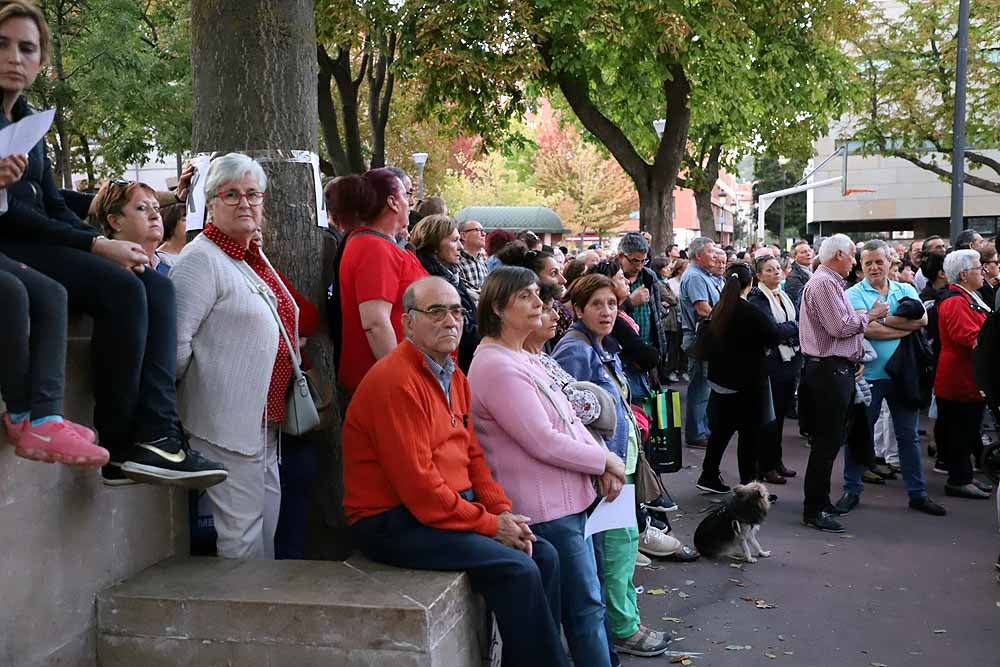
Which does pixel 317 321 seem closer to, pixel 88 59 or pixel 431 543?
pixel 431 543

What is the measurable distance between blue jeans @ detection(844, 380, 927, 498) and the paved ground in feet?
0.65

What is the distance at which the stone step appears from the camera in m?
3.35

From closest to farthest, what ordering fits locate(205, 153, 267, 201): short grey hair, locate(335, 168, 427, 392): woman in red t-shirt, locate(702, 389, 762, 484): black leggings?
locate(205, 153, 267, 201): short grey hair < locate(335, 168, 427, 392): woman in red t-shirt < locate(702, 389, 762, 484): black leggings

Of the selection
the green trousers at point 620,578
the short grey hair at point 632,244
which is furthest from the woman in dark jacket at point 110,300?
the short grey hair at point 632,244

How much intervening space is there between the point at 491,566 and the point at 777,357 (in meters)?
6.63

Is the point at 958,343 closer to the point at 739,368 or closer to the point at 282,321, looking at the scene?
the point at 739,368

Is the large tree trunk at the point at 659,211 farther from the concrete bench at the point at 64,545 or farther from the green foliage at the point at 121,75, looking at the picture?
the concrete bench at the point at 64,545

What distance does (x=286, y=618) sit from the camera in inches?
133

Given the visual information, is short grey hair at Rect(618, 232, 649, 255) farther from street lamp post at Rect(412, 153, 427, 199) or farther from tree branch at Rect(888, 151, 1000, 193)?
tree branch at Rect(888, 151, 1000, 193)

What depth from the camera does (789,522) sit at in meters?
7.80

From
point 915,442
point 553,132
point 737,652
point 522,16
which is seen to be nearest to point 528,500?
point 737,652

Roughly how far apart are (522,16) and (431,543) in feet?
39.7

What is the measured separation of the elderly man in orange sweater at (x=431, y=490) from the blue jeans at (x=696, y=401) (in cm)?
694

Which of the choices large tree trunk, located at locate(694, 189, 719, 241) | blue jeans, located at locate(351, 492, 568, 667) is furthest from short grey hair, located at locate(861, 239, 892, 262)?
large tree trunk, located at locate(694, 189, 719, 241)
